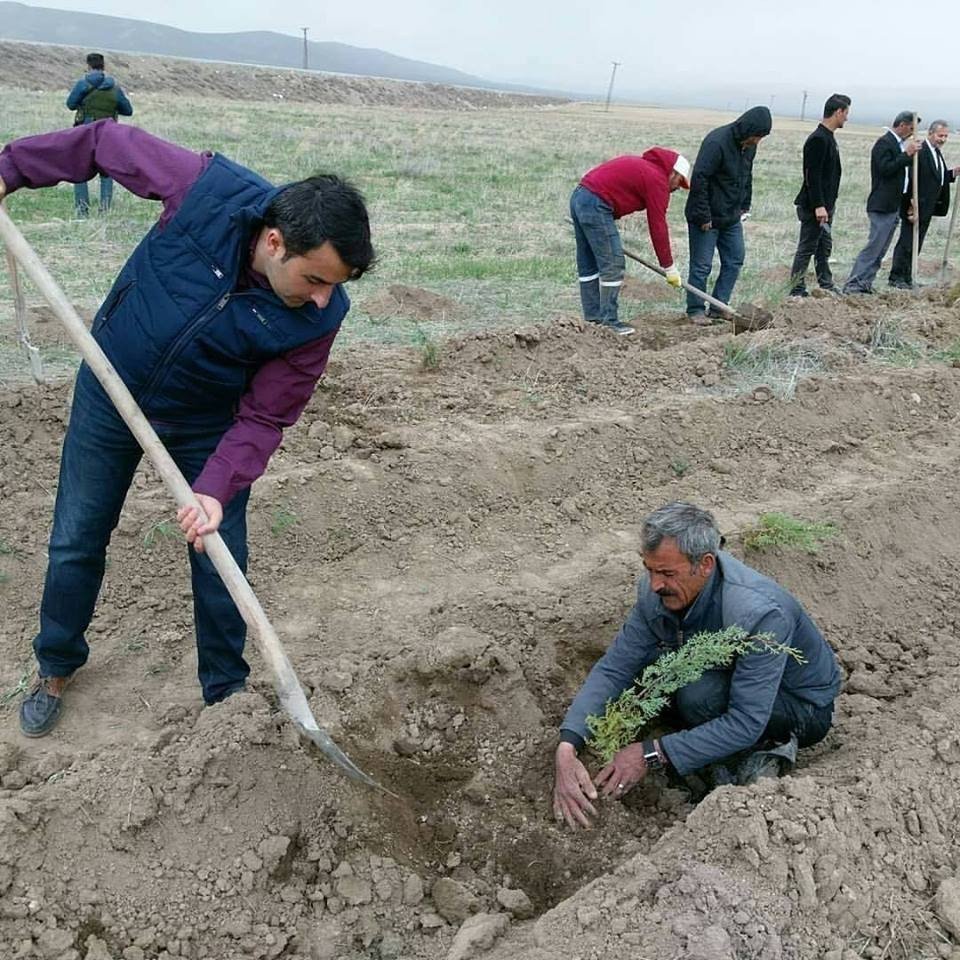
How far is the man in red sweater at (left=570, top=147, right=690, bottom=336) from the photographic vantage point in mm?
6902

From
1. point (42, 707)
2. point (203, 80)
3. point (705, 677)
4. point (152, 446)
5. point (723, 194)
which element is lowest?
point (203, 80)

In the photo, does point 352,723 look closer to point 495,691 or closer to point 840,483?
point 495,691

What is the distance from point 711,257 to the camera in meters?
8.23

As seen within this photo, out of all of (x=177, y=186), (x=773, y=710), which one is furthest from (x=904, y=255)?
(x=177, y=186)

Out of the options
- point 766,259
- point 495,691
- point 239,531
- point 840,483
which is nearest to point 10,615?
point 239,531

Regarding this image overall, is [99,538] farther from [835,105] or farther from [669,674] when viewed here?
[835,105]

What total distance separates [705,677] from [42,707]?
236 cm

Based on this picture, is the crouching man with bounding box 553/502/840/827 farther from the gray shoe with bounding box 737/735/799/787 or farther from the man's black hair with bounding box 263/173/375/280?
the man's black hair with bounding box 263/173/375/280

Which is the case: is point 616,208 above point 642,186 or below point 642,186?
below

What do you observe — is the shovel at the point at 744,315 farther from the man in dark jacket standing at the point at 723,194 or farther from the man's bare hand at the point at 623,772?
the man's bare hand at the point at 623,772

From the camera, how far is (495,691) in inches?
146

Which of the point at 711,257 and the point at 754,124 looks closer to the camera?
the point at 754,124

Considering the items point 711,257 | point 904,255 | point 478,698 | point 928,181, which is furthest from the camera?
point 904,255

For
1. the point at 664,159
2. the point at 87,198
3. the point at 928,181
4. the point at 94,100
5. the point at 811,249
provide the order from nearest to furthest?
the point at 664,159 → the point at 811,249 → the point at 928,181 → the point at 94,100 → the point at 87,198
